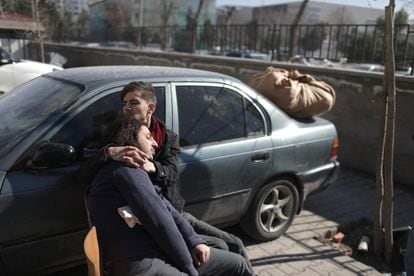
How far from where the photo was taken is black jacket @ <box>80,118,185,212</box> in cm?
255

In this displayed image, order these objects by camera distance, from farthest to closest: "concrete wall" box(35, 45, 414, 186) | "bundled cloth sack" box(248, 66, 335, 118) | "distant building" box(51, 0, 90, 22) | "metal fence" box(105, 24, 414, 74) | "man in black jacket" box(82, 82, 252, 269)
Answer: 1. "distant building" box(51, 0, 90, 22)
2. "metal fence" box(105, 24, 414, 74)
3. "concrete wall" box(35, 45, 414, 186)
4. "bundled cloth sack" box(248, 66, 335, 118)
5. "man in black jacket" box(82, 82, 252, 269)

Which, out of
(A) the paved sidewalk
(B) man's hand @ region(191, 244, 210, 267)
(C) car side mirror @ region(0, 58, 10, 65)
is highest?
(C) car side mirror @ region(0, 58, 10, 65)

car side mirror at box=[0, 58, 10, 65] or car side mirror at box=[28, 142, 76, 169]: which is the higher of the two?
car side mirror at box=[28, 142, 76, 169]

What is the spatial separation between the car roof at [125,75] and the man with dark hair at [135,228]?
99 centimetres

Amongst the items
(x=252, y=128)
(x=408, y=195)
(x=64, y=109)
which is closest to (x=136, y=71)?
(x=64, y=109)

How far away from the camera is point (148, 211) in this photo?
2.29 metres

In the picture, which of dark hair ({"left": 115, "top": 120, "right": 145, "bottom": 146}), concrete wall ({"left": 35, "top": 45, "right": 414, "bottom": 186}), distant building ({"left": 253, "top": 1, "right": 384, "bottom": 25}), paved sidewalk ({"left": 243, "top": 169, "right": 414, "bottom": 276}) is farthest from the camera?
distant building ({"left": 253, "top": 1, "right": 384, "bottom": 25})

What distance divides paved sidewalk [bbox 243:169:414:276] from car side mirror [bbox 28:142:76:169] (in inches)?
75.5

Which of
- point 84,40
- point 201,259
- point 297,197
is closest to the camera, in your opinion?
point 201,259

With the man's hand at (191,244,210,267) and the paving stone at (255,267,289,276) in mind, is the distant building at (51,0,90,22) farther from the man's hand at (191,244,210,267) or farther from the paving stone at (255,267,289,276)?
the man's hand at (191,244,210,267)

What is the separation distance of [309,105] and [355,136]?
2.73 metres

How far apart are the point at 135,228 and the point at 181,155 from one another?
3.60ft

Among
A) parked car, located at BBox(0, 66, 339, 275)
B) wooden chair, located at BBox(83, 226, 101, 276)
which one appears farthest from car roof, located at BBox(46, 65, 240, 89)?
wooden chair, located at BBox(83, 226, 101, 276)

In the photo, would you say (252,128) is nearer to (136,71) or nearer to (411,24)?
(136,71)
